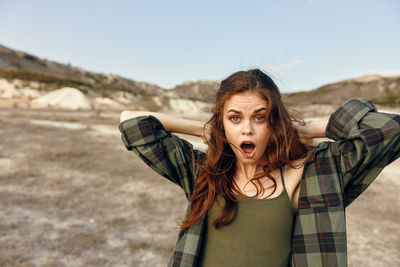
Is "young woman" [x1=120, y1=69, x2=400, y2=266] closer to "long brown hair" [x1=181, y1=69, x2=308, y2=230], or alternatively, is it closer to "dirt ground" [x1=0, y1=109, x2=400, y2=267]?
"long brown hair" [x1=181, y1=69, x2=308, y2=230]

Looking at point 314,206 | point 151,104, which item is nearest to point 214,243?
point 314,206

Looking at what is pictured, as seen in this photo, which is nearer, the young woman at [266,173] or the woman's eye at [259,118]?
the young woman at [266,173]

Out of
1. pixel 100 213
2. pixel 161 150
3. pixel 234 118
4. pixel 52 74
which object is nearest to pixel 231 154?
pixel 234 118

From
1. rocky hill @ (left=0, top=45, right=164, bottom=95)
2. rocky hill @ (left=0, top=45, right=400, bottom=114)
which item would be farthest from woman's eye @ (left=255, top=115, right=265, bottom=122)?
rocky hill @ (left=0, top=45, right=164, bottom=95)

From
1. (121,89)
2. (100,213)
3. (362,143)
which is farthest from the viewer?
(121,89)

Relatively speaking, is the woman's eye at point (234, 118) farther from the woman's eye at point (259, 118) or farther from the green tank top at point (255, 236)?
the green tank top at point (255, 236)

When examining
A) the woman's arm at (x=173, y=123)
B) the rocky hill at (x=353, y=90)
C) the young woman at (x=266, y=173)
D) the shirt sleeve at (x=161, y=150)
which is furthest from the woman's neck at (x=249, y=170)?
the rocky hill at (x=353, y=90)

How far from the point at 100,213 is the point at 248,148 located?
4533 mm

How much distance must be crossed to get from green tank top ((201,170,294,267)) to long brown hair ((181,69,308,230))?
5 cm

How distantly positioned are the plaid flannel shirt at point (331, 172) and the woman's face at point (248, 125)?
27 centimetres

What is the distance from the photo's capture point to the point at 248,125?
132 cm

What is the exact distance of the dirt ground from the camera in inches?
152

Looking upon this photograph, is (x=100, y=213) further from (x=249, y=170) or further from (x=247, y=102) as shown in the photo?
(x=247, y=102)

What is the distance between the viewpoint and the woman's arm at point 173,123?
64.4 inches
